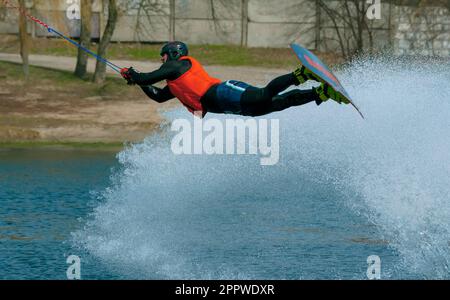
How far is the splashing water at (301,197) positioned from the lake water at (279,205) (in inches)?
1.1

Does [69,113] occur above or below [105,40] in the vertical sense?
below

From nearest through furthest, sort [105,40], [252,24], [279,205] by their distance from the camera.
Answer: [279,205] < [105,40] < [252,24]

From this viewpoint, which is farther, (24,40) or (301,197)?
(24,40)

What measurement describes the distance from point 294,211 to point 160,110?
383 inches

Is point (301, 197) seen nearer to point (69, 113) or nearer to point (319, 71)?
point (319, 71)

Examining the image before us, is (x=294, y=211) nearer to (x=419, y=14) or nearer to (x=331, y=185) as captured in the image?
(x=331, y=185)

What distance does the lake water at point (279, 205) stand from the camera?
16594 millimetres

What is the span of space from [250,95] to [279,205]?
6.73 m

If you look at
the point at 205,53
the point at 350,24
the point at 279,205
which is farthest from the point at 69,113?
the point at 350,24

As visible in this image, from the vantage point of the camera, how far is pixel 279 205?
842 inches

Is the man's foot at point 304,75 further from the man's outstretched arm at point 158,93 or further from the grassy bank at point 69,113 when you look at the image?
the grassy bank at point 69,113

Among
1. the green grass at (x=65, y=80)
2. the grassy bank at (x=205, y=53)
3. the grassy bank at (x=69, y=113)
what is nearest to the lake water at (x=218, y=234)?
the grassy bank at (x=69, y=113)

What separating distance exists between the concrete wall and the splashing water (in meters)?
15.2
